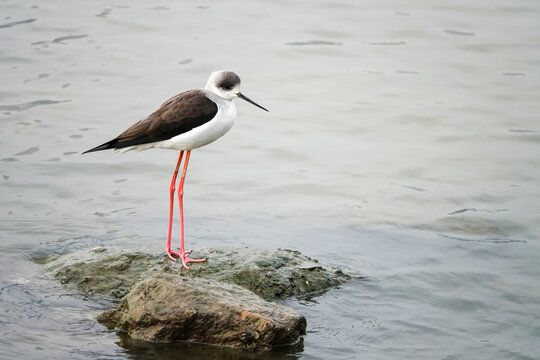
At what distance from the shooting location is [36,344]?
276 inches

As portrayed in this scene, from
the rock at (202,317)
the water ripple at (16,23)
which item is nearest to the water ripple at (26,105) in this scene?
the water ripple at (16,23)

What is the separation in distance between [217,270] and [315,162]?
5365 mm

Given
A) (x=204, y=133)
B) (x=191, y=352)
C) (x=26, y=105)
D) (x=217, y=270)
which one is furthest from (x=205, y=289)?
(x=26, y=105)

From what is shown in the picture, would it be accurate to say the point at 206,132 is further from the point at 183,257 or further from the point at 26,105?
the point at 26,105

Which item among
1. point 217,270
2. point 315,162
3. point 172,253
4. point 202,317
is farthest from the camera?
point 315,162

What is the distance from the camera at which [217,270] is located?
26.4 feet

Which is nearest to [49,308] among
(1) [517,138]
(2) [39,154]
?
(2) [39,154]

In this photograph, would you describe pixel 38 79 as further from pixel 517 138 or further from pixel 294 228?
pixel 517 138

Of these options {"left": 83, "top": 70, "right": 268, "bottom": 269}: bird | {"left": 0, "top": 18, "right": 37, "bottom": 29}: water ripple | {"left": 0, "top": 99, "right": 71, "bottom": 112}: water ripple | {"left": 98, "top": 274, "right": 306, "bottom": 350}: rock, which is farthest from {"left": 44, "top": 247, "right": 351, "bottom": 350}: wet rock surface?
{"left": 0, "top": 18, "right": 37, "bottom": 29}: water ripple

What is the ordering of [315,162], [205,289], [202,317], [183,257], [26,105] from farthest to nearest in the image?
[26,105] < [315,162] < [183,257] < [205,289] < [202,317]

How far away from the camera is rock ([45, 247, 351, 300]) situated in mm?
7922

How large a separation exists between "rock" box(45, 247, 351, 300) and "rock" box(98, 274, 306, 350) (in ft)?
2.46

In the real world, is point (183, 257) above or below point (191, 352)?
above

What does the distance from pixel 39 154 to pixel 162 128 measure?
18.0 ft
